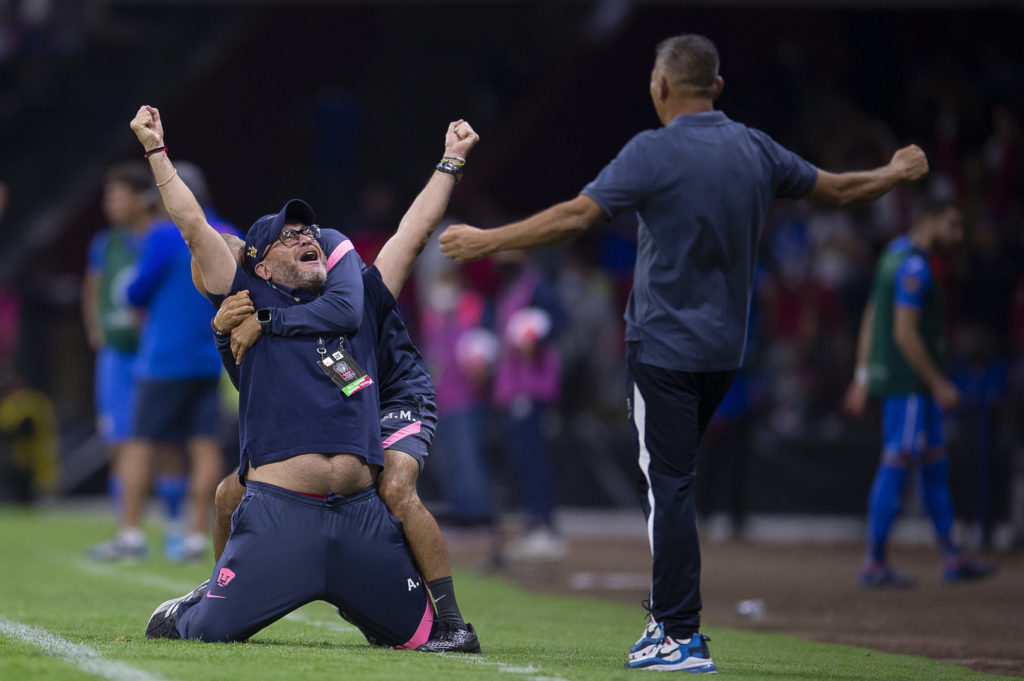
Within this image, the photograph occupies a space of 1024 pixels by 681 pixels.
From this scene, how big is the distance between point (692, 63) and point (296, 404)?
6.26ft

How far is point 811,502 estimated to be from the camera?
14.1 m

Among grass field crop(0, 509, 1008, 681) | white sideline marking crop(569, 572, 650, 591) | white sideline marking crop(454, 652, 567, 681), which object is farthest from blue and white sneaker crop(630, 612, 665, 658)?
white sideline marking crop(569, 572, 650, 591)

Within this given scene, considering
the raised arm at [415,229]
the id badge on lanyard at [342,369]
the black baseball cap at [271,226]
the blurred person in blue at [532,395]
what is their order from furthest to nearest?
the blurred person in blue at [532,395]
the raised arm at [415,229]
the black baseball cap at [271,226]
the id badge on lanyard at [342,369]

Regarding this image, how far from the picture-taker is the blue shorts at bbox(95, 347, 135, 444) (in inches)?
438

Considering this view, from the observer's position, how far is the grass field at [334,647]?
184 inches

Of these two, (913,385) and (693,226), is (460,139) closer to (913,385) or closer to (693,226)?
(693,226)

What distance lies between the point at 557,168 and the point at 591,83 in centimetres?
127

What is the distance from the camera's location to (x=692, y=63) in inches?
216

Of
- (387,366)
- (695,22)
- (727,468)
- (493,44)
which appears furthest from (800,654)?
(493,44)

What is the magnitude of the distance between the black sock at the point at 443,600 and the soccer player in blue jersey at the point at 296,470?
0.12 feet

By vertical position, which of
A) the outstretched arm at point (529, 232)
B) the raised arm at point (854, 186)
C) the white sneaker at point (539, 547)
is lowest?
the white sneaker at point (539, 547)

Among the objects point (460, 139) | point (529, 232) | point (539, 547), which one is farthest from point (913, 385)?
point (529, 232)

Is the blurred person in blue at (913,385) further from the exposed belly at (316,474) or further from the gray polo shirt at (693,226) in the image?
the exposed belly at (316,474)

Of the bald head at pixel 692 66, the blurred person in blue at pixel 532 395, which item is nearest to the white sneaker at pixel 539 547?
the blurred person in blue at pixel 532 395
